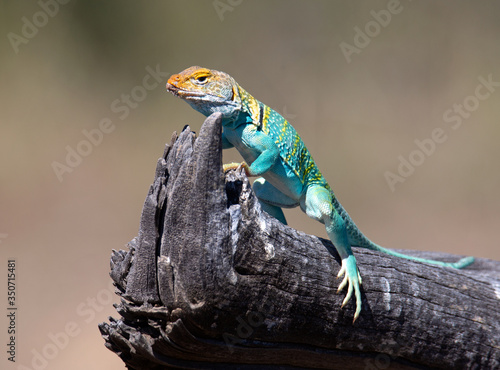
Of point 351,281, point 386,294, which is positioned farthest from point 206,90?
point 386,294

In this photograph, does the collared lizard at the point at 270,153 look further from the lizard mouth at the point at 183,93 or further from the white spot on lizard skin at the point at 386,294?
the white spot on lizard skin at the point at 386,294

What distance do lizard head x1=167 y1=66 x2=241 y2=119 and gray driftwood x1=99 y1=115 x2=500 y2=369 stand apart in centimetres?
35

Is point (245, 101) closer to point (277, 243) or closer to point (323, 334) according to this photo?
point (277, 243)

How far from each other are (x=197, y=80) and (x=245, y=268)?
3.11 feet

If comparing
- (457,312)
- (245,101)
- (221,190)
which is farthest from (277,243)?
(457,312)

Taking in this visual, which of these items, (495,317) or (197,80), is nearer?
(197,80)

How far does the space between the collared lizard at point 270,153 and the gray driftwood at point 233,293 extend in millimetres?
84

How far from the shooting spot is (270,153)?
92.8 inches

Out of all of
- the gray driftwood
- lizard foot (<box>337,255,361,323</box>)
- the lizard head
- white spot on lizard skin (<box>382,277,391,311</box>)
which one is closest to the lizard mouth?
the lizard head

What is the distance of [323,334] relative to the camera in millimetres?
2145

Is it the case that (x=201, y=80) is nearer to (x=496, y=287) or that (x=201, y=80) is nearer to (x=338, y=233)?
(x=338, y=233)

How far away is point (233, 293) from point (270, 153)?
30.2 inches

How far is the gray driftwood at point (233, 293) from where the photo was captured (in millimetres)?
1839

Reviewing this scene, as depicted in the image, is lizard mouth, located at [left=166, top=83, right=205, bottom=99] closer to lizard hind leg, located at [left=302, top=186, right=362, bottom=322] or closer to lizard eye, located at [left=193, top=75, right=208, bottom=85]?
lizard eye, located at [left=193, top=75, right=208, bottom=85]
